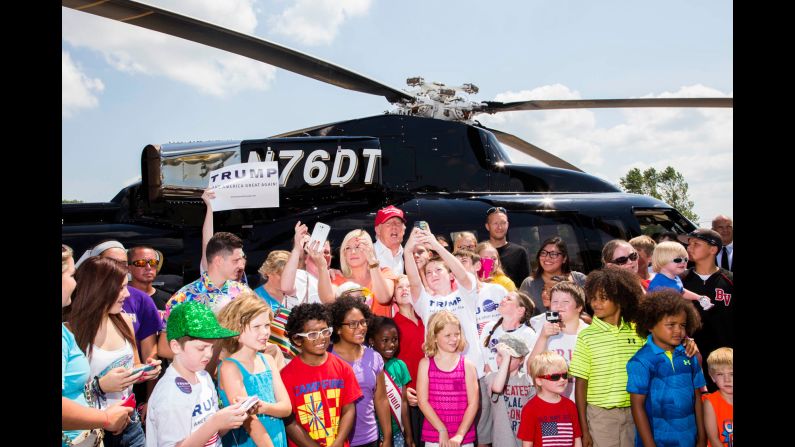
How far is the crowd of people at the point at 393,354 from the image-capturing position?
3305 millimetres

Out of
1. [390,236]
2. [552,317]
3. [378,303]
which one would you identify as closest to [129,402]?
[378,303]

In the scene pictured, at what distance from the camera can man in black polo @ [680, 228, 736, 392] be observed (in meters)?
4.75

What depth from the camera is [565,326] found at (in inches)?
175

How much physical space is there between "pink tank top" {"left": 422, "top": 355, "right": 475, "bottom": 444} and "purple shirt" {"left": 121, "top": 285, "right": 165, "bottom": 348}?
1.92 m

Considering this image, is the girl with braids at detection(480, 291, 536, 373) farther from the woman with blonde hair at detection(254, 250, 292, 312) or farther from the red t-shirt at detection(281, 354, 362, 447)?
the woman with blonde hair at detection(254, 250, 292, 312)

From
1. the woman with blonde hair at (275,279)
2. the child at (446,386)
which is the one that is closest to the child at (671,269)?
the child at (446,386)

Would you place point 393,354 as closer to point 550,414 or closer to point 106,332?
point 550,414

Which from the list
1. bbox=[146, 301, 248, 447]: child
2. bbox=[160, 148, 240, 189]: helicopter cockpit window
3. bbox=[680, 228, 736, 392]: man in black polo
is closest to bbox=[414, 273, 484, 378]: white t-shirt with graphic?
bbox=[146, 301, 248, 447]: child

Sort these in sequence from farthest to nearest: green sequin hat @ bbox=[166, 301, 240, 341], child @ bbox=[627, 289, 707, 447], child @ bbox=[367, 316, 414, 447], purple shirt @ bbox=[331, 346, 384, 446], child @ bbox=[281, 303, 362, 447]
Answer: child @ bbox=[367, 316, 414, 447] < purple shirt @ bbox=[331, 346, 384, 446] < child @ bbox=[627, 289, 707, 447] < child @ bbox=[281, 303, 362, 447] < green sequin hat @ bbox=[166, 301, 240, 341]

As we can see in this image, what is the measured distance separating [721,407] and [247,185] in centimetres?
435

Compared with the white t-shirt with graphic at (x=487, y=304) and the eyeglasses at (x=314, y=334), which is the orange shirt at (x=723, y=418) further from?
the eyeglasses at (x=314, y=334)

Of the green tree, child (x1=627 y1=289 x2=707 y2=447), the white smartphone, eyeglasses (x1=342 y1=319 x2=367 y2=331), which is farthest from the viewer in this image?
the green tree

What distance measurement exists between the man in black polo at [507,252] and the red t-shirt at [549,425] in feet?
6.57
